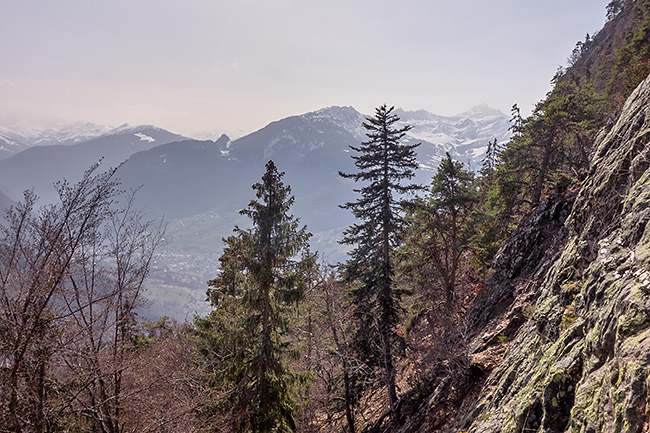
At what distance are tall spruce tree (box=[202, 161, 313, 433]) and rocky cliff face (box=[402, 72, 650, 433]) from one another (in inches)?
255

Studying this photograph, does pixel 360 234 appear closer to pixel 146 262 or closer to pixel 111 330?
pixel 146 262

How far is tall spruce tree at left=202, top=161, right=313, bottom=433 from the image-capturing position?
1231 centimetres

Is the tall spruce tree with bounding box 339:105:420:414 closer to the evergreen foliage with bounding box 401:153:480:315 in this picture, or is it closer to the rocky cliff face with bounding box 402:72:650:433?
the evergreen foliage with bounding box 401:153:480:315

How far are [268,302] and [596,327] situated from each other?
1074cm

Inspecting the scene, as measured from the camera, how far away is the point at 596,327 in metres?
3.92

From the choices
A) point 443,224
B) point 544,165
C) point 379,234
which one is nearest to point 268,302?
point 379,234

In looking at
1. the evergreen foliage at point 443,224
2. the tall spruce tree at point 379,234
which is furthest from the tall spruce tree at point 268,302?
the evergreen foliage at point 443,224

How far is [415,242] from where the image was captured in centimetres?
1964

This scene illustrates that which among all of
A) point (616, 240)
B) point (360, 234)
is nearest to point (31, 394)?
point (616, 240)

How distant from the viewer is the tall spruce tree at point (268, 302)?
12312 millimetres

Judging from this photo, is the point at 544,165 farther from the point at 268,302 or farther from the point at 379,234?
the point at 268,302

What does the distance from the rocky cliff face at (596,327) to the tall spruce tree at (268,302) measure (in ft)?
21.3

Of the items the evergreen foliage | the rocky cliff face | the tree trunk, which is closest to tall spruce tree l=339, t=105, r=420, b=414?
the evergreen foliage

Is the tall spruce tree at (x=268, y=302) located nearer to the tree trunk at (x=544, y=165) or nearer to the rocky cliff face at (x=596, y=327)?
the rocky cliff face at (x=596, y=327)
